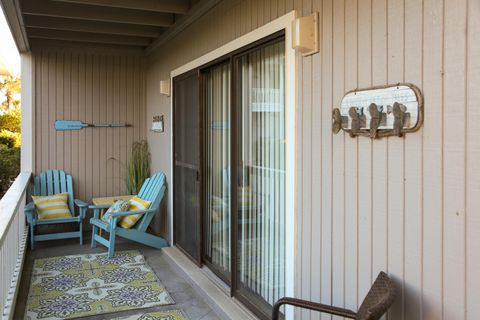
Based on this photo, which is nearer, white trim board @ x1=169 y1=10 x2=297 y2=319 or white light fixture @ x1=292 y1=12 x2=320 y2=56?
white light fixture @ x1=292 y1=12 x2=320 y2=56

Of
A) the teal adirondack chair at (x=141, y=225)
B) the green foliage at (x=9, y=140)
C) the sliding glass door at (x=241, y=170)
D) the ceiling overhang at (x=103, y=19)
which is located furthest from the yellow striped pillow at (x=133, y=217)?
the green foliage at (x=9, y=140)

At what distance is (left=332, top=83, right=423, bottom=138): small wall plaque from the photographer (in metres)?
1.73

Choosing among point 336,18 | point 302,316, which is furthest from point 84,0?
point 302,316

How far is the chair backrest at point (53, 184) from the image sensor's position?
5.92 metres

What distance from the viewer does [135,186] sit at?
620cm

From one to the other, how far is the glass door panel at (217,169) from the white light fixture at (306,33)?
136cm

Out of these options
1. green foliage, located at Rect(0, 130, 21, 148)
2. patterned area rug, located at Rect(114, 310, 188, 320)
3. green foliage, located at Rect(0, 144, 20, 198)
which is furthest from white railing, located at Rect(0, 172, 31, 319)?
green foliage, located at Rect(0, 130, 21, 148)

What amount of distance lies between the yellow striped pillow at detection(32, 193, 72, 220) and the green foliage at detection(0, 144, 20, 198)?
123 inches

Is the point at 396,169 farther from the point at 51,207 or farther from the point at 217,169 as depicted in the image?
the point at 51,207

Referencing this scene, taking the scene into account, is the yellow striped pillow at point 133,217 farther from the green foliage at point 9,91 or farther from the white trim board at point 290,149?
the green foliage at point 9,91

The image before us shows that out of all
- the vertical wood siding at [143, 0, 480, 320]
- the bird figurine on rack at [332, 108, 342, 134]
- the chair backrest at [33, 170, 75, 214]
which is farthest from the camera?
the chair backrest at [33, 170, 75, 214]

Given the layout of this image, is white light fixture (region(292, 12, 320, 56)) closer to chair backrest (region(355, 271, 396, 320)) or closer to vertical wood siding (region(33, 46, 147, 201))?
chair backrest (region(355, 271, 396, 320))

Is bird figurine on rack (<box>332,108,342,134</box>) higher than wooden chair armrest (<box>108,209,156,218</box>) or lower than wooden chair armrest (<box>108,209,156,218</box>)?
higher

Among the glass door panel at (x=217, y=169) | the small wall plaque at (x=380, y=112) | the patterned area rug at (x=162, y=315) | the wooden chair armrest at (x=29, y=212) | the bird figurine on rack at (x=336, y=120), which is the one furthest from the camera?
the wooden chair armrest at (x=29, y=212)
